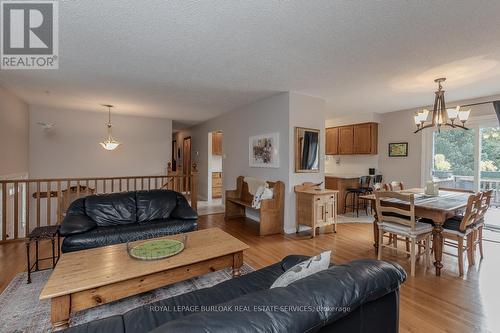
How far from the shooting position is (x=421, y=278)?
8.50 ft

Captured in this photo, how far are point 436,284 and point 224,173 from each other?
4.76 metres

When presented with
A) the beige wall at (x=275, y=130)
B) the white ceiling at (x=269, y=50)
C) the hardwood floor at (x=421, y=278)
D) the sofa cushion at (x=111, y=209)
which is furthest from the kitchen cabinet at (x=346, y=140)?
the sofa cushion at (x=111, y=209)

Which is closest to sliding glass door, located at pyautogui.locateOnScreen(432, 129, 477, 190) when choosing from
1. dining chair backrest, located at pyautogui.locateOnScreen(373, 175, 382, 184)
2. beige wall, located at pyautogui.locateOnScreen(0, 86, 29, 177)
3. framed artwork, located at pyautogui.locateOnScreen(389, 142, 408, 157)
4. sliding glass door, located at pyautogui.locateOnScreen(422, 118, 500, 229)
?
sliding glass door, located at pyautogui.locateOnScreen(422, 118, 500, 229)

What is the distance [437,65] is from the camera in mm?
2930

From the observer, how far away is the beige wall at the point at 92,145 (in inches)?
215

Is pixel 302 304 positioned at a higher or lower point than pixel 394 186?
lower

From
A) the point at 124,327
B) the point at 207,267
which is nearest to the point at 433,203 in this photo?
the point at 207,267

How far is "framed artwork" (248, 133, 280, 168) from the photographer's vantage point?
4.43 metres

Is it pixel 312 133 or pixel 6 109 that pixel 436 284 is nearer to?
pixel 312 133

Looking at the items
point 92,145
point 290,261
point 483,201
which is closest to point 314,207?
point 483,201

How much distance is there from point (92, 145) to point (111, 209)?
11.9 ft

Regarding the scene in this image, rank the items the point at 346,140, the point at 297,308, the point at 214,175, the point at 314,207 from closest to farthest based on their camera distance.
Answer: the point at 297,308, the point at 314,207, the point at 346,140, the point at 214,175

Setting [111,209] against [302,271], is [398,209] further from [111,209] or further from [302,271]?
[111,209]

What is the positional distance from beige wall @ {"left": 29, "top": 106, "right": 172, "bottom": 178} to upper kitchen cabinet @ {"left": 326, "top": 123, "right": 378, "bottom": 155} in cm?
486
